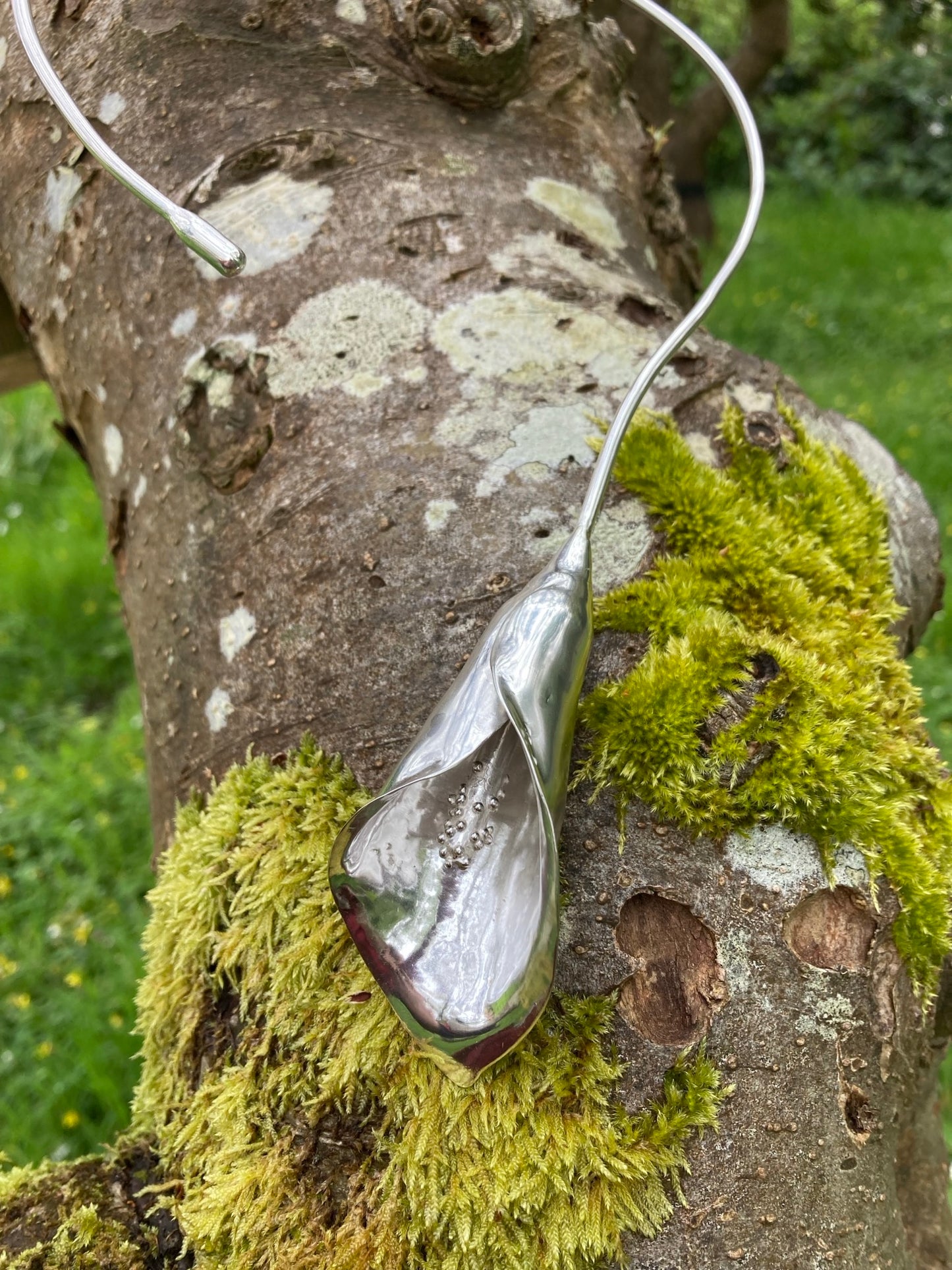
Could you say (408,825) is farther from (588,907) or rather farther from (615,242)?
(615,242)

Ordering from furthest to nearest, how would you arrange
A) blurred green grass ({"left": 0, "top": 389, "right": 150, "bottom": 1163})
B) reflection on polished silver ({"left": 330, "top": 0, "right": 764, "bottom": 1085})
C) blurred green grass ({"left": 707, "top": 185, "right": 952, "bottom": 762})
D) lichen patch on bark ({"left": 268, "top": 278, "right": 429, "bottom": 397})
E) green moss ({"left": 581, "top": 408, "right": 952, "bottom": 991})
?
blurred green grass ({"left": 707, "top": 185, "right": 952, "bottom": 762}) < blurred green grass ({"left": 0, "top": 389, "right": 150, "bottom": 1163}) < lichen patch on bark ({"left": 268, "top": 278, "right": 429, "bottom": 397}) < green moss ({"left": 581, "top": 408, "right": 952, "bottom": 991}) < reflection on polished silver ({"left": 330, "top": 0, "right": 764, "bottom": 1085})

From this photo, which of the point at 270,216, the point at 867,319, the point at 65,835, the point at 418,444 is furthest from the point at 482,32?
the point at 867,319

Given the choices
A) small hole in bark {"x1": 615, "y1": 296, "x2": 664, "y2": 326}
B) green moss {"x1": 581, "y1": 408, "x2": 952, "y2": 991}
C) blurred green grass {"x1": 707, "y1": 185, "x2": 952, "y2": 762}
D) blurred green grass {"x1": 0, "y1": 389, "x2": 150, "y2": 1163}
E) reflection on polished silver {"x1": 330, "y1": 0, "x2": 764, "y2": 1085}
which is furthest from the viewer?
blurred green grass {"x1": 707, "y1": 185, "x2": 952, "y2": 762}

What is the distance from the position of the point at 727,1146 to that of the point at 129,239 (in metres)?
1.55

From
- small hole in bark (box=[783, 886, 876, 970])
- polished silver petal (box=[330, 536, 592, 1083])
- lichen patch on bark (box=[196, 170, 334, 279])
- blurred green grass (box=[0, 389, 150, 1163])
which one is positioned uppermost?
lichen patch on bark (box=[196, 170, 334, 279])

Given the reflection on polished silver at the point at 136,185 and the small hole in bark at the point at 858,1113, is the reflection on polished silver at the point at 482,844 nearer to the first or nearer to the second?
the small hole in bark at the point at 858,1113

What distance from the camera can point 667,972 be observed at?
107 cm

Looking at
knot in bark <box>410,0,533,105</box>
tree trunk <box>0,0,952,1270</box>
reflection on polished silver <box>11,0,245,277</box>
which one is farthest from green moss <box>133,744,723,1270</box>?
knot in bark <box>410,0,533,105</box>

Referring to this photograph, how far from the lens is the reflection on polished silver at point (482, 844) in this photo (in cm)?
99

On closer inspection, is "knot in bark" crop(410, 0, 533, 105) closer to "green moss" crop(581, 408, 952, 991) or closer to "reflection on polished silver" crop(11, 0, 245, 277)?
"reflection on polished silver" crop(11, 0, 245, 277)

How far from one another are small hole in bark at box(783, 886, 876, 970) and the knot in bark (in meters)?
1.41

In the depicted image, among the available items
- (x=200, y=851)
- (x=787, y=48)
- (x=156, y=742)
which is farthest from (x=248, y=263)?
(x=787, y=48)

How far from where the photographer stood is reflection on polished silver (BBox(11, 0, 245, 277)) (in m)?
1.12

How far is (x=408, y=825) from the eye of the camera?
1.11m
